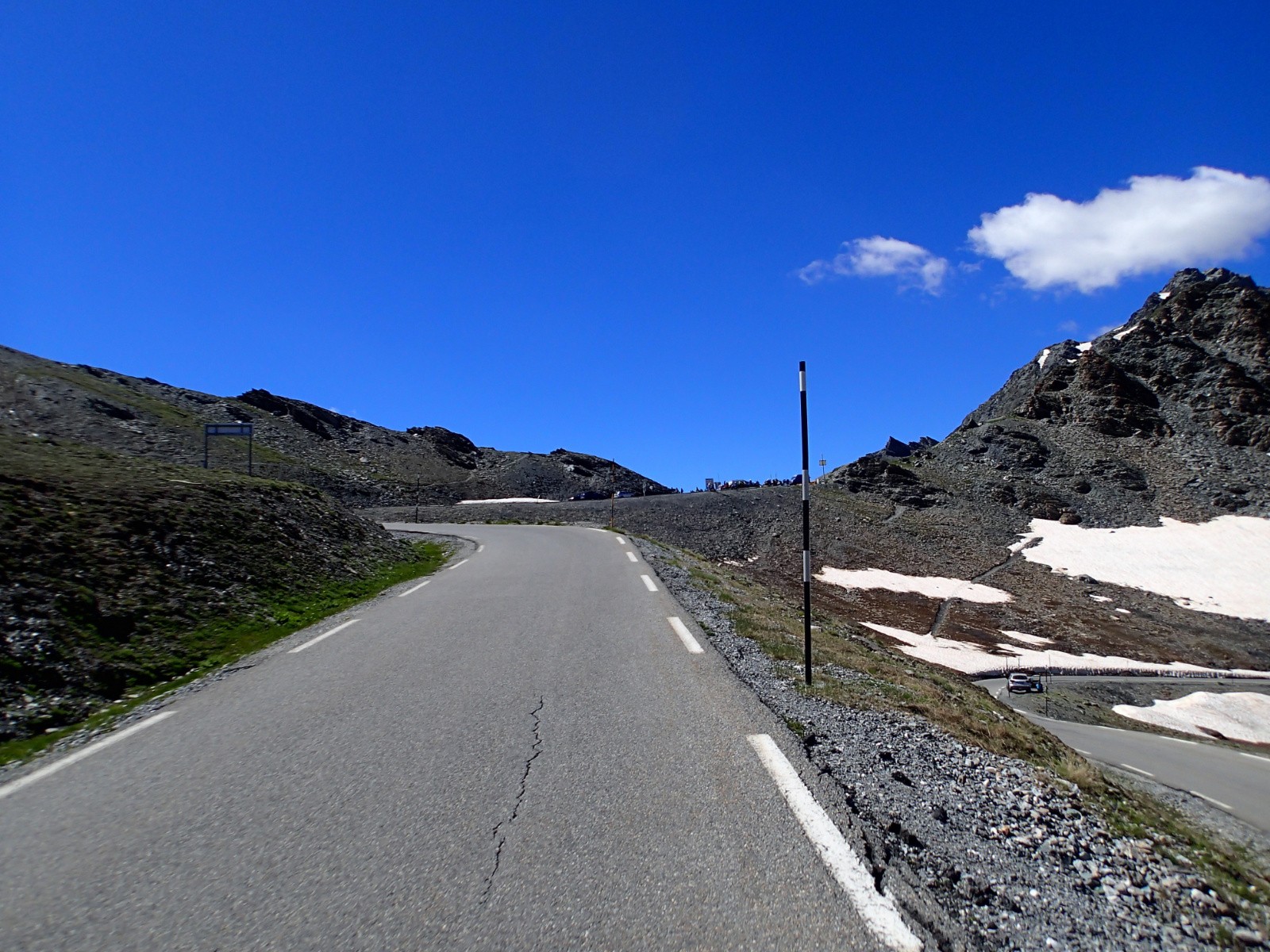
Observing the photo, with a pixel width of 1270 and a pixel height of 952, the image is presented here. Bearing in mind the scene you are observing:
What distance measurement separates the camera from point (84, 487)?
463 inches

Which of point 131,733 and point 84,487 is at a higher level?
point 84,487

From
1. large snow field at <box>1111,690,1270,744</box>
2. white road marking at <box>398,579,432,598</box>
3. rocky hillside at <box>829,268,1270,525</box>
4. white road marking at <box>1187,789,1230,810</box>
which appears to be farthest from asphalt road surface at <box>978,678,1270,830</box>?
rocky hillside at <box>829,268,1270,525</box>

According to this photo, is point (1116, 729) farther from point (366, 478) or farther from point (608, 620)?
point (366, 478)

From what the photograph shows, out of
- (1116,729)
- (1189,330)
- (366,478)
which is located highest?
(1189,330)

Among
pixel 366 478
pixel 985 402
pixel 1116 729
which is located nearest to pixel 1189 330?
pixel 985 402

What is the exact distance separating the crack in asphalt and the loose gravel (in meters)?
1.92

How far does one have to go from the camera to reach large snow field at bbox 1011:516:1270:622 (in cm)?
4350

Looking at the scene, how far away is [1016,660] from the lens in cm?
2962

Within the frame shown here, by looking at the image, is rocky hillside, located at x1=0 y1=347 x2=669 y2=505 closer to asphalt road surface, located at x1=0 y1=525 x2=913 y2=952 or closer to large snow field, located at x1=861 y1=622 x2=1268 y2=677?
large snow field, located at x1=861 y1=622 x2=1268 y2=677

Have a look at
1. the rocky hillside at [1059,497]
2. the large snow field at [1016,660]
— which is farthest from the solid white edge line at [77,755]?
the rocky hillside at [1059,497]

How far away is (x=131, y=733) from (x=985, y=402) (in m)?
123

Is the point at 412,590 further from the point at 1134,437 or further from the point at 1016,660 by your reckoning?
Answer: the point at 1134,437

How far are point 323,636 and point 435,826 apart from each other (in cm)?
656

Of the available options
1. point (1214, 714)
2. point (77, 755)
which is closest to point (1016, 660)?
point (1214, 714)
